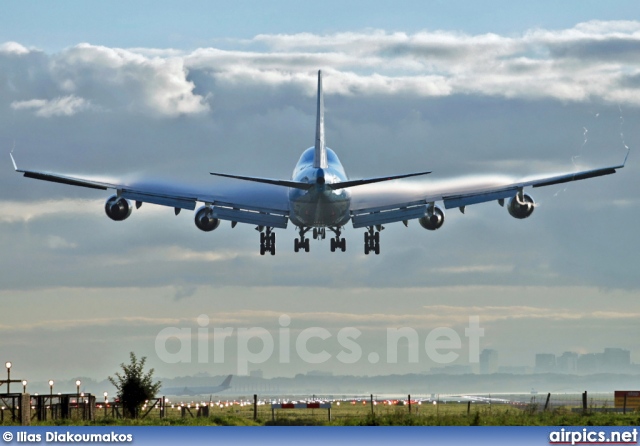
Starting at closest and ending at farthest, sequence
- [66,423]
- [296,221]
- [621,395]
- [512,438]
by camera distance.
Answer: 1. [512,438]
2. [66,423]
3. [296,221]
4. [621,395]

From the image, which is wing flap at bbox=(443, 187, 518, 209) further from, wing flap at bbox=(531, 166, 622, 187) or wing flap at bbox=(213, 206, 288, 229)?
wing flap at bbox=(213, 206, 288, 229)

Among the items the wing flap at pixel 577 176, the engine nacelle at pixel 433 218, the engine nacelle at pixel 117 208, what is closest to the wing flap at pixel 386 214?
the engine nacelle at pixel 433 218

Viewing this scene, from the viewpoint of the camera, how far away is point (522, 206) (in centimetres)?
8744

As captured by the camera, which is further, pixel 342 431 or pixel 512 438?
pixel 342 431

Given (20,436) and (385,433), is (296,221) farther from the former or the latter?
(20,436)

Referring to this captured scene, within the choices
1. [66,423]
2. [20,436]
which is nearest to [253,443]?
[20,436]

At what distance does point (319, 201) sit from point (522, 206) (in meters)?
15.0

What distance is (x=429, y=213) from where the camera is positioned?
90.8 meters

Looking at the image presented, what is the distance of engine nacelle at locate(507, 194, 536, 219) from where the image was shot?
87.4m

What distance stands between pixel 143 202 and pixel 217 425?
81.1 ft

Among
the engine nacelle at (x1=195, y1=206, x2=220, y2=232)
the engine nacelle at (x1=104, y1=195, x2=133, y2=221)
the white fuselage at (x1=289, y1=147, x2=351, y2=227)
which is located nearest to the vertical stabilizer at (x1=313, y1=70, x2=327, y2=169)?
the white fuselage at (x1=289, y1=147, x2=351, y2=227)

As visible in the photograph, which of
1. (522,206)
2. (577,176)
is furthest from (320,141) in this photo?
(577,176)

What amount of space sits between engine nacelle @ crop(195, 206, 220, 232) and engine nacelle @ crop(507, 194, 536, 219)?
2176 cm

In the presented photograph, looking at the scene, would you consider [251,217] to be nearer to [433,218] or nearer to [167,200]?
[167,200]
